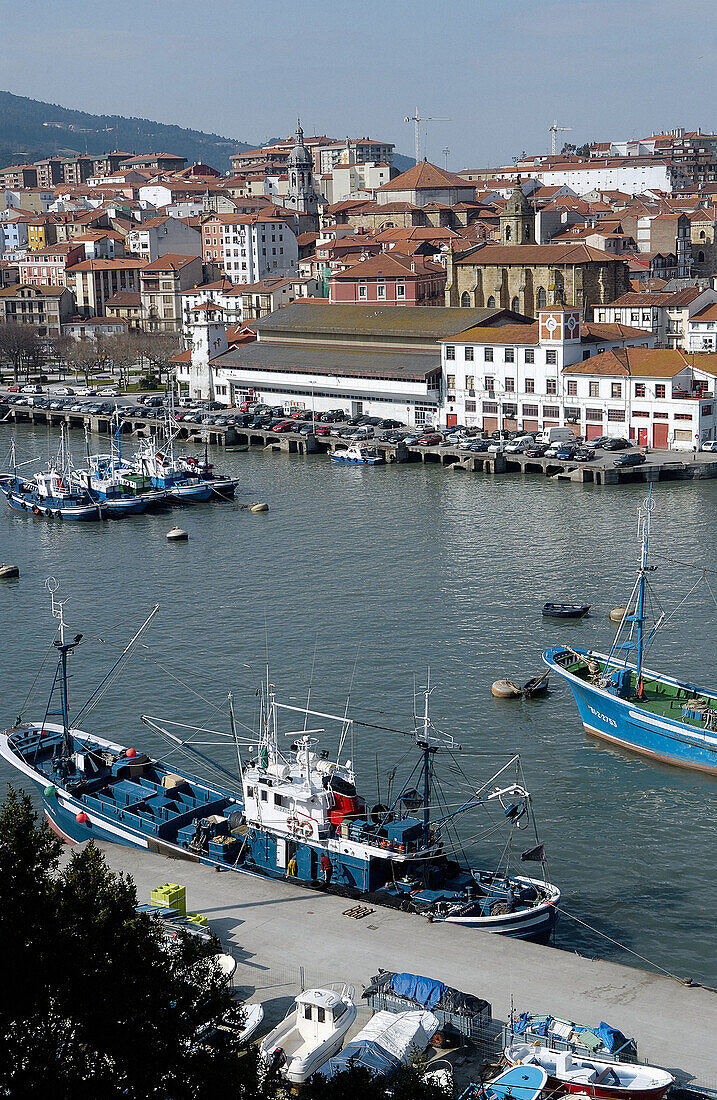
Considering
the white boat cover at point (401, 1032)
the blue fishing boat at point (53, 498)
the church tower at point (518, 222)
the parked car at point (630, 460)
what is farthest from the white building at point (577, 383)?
the white boat cover at point (401, 1032)

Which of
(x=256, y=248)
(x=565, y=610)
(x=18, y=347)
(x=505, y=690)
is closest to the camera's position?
(x=505, y=690)

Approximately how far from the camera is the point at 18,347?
63875 millimetres

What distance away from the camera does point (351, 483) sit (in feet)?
124

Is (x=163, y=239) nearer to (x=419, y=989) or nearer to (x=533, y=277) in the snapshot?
(x=533, y=277)

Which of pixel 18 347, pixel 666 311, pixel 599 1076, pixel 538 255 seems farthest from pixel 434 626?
pixel 18 347

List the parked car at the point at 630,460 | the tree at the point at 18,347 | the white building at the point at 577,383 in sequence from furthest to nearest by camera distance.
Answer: the tree at the point at 18,347
the white building at the point at 577,383
the parked car at the point at 630,460

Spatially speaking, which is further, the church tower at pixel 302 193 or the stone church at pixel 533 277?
the church tower at pixel 302 193

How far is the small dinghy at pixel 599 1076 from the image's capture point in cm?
1014

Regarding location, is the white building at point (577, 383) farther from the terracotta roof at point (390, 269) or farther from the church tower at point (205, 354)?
the church tower at point (205, 354)

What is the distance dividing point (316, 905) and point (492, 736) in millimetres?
5448

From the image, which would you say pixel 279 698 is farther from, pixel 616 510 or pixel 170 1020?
pixel 616 510

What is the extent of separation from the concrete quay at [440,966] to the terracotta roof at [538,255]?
3934 cm

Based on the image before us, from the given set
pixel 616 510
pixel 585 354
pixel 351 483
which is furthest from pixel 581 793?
pixel 585 354

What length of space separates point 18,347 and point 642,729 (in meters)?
51.1
